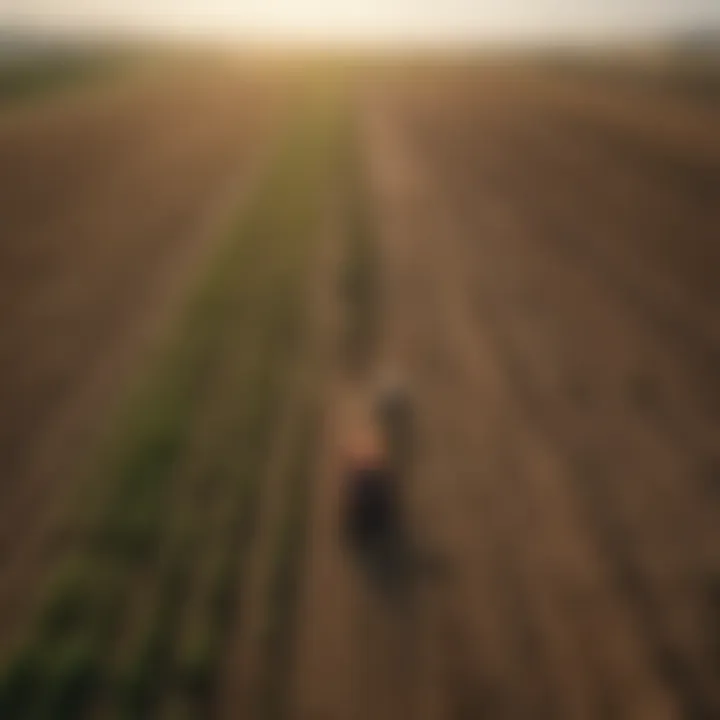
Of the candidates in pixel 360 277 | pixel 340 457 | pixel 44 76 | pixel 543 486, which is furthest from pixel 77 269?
pixel 44 76

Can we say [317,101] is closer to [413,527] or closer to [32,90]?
[32,90]

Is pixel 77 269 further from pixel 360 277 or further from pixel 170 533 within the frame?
pixel 170 533

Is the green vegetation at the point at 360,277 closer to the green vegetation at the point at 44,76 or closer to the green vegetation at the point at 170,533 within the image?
the green vegetation at the point at 170,533

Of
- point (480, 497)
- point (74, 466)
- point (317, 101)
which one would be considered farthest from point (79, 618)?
point (317, 101)

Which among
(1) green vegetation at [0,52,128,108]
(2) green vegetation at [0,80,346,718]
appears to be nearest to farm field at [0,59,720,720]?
(2) green vegetation at [0,80,346,718]

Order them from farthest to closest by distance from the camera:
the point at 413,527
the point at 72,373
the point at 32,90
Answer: the point at 32,90
the point at 72,373
the point at 413,527

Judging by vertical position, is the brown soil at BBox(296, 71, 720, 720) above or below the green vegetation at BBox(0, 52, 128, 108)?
below

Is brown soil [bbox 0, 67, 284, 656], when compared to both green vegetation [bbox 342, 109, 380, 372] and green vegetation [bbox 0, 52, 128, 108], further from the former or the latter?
green vegetation [bbox 0, 52, 128, 108]
